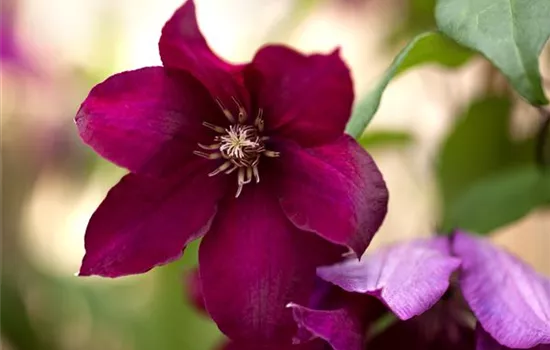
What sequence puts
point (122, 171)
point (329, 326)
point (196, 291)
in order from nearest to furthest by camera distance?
1. point (329, 326)
2. point (196, 291)
3. point (122, 171)

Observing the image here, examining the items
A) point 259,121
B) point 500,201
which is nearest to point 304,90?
point 259,121

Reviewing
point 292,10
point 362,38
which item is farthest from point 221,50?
point 292,10

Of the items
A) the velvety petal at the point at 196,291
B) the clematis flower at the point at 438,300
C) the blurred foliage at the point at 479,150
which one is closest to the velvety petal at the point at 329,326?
the clematis flower at the point at 438,300

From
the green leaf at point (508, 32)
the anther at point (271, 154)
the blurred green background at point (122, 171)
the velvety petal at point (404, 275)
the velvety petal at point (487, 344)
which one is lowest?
the blurred green background at point (122, 171)

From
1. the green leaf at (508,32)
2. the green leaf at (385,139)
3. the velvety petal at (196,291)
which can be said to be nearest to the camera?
the green leaf at (508,32)

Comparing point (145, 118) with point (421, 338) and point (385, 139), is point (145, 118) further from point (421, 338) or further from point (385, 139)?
point (385, 139)

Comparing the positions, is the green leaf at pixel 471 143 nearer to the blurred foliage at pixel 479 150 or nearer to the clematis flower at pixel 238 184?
the blurred foliage at pixel 479 150
